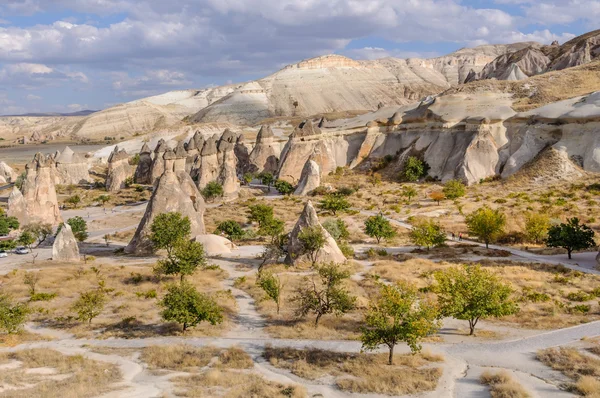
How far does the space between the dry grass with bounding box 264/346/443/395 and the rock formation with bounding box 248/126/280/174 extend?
55.5m

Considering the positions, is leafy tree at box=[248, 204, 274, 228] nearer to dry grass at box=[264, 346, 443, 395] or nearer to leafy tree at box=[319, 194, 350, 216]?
leafy tree at box=[319, 194, 350, 216]

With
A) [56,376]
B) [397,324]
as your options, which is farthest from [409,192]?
[56,376]

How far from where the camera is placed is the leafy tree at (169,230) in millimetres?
33281

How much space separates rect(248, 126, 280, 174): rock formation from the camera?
7431 centimetres

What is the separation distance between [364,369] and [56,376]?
34.6 ft

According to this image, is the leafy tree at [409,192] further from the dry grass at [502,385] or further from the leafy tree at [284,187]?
the dry grass at [502,385]

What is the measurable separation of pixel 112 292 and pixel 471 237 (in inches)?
1033

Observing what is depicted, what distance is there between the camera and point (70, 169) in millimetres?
79375

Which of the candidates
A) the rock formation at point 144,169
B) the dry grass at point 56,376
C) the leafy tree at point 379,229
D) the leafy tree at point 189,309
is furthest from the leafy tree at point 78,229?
the rock formation at point 144,169

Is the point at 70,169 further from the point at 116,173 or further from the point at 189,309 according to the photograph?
the point at 189,309

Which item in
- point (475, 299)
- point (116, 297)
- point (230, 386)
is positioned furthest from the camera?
point (116, 297)

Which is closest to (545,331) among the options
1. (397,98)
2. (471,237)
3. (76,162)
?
(471,237)

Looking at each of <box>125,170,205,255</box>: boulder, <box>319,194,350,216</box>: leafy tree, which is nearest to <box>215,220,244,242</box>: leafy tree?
<box>125,170,205,255</box>: boulder

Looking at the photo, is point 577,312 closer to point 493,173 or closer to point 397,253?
point 397,253
